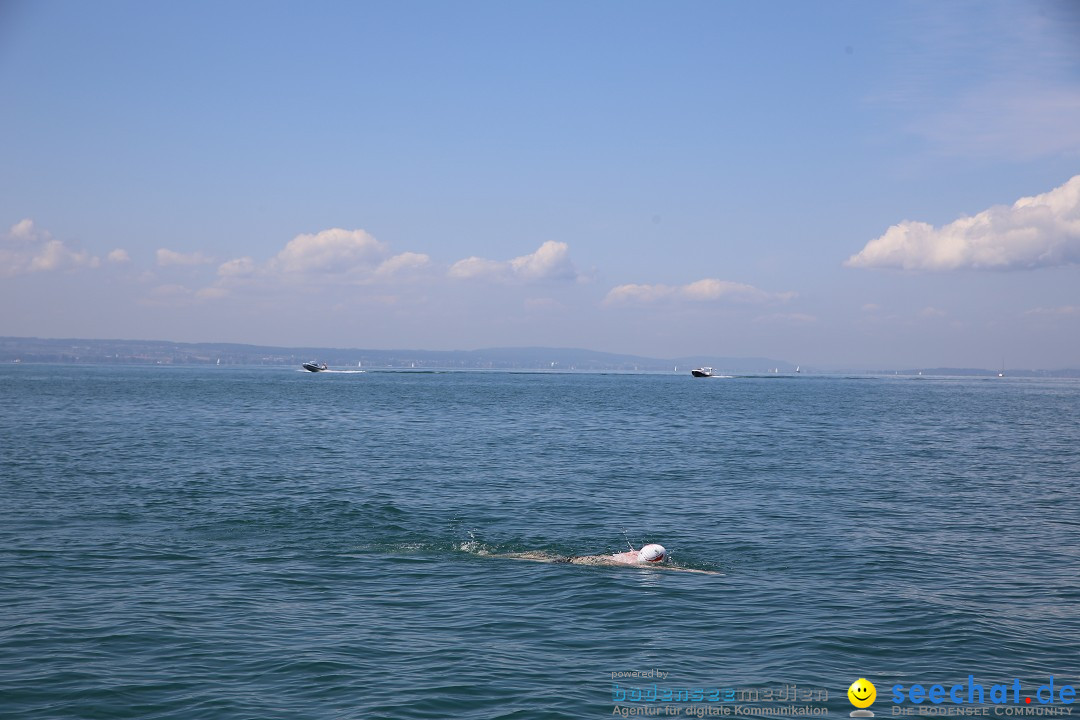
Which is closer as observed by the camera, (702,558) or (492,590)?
(492,590)

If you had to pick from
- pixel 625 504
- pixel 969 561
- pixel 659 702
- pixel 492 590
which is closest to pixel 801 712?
pixel 659 702

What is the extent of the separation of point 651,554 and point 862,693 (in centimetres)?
1081

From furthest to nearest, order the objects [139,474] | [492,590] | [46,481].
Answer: [139,474] < [46,481] < [492,590]

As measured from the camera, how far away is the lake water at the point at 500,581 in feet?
54.8

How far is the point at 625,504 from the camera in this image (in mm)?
38125

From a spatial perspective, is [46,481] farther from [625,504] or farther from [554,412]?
[554,412]

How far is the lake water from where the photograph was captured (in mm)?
16703

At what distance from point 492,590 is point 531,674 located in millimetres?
6548

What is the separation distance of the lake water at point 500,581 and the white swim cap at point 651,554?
3.71ft

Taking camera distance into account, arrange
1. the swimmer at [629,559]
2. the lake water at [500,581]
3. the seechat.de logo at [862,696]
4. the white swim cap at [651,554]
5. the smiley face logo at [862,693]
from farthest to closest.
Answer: the white swim cap at [651,554] < the swimmer at [629,559] < the lake water at [500,581] < the smiley face logo at [862,693] < the seechat.de logo at [862,696]

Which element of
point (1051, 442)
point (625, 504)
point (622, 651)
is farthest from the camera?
point (1051, 442)

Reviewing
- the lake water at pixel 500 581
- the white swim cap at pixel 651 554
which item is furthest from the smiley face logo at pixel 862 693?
the white swim cap at pixel 651 554

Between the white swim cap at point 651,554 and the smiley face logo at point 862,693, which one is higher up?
the white swim cap at point 651,554

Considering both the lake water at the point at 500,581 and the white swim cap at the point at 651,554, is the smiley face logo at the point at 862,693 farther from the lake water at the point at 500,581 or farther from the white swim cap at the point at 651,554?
the white swim cap at the point at 651,554
